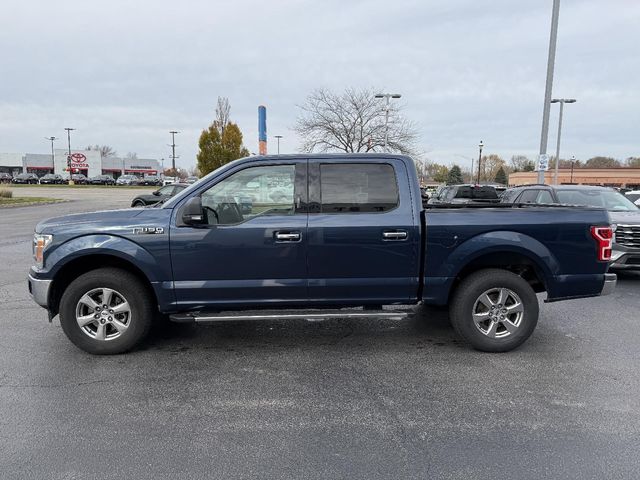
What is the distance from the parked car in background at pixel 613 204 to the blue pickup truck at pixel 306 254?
3651 millimetres

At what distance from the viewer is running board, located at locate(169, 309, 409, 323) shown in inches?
172

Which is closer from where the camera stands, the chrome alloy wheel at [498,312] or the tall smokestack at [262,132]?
the chrome alloy wheel at [498,312]

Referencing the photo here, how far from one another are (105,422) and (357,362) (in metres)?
2.26

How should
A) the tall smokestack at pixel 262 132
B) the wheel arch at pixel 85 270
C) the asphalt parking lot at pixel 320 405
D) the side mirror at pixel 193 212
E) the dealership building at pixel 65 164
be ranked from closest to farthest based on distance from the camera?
the asphalt parking lot at pixel 320 405 < the side mirror at pixel 193 212 < the wheel arch at pixel 85 270 < the tall smokestack at pixel 262 132 < the dealership building at pixel 65 164

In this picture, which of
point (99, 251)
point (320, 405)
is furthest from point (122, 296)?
point (320, 405)

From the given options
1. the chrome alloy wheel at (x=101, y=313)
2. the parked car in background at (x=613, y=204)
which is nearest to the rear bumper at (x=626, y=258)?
the parked car in background at (x=613, y=204)

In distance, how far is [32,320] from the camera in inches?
221

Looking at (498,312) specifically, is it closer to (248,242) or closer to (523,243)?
(523,243)

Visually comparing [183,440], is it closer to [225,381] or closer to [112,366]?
[225,381]

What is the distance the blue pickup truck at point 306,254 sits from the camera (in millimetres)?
4367

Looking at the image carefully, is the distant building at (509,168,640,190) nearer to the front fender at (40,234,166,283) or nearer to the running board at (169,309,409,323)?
A: the running board at (169,309,409,323)

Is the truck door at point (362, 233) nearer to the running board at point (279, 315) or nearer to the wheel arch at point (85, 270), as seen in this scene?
the running board at point (279, 315)

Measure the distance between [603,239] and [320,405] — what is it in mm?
3378

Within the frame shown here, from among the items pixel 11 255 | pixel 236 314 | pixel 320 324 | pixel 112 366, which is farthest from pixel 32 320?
pixel 11 255
